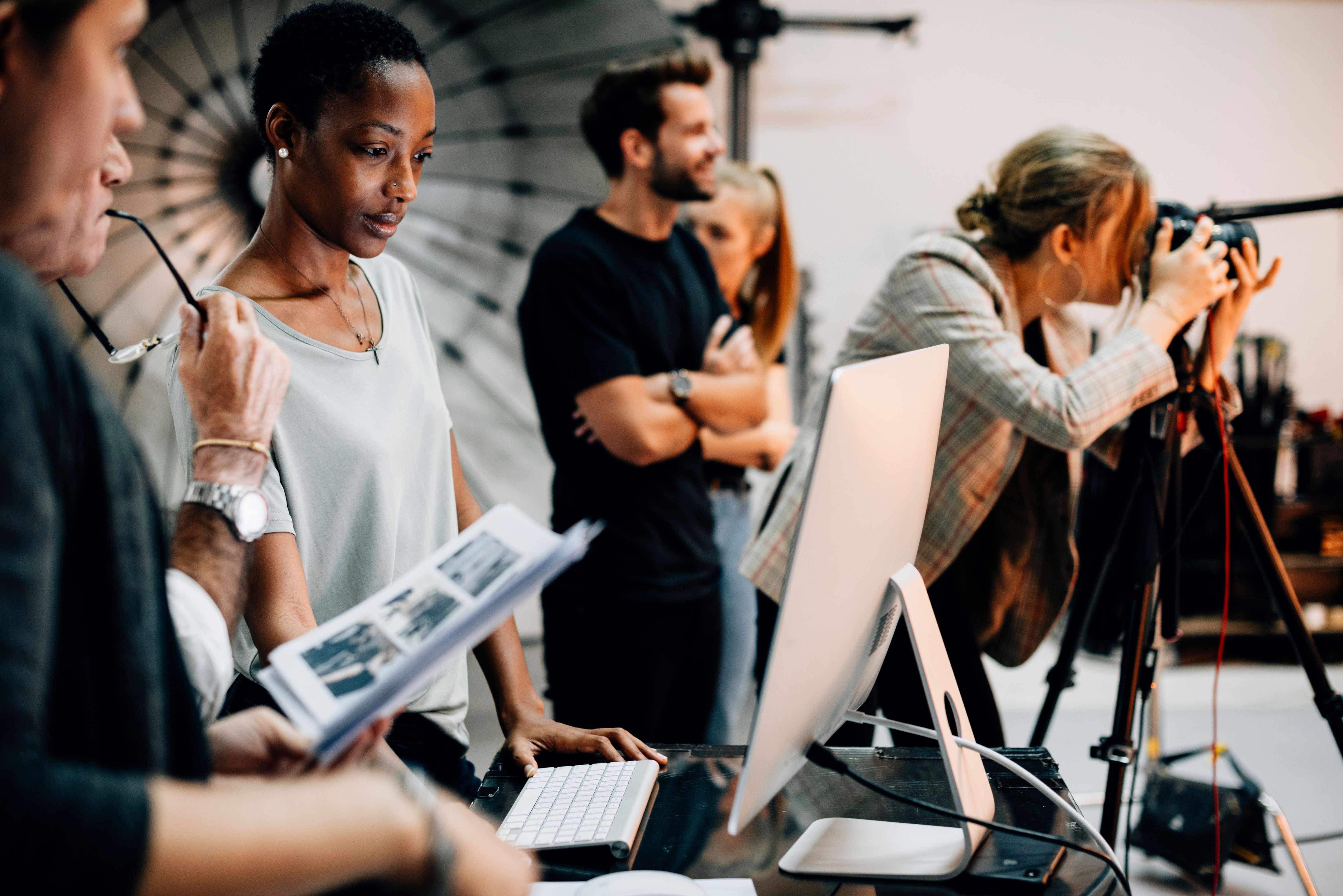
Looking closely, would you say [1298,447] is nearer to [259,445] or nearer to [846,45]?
[846,45]

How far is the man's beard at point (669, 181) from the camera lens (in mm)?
1766

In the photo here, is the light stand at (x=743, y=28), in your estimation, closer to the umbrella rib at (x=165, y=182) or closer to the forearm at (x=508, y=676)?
the umbrella rib at (x=165, y=182)

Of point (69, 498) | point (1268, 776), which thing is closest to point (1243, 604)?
point (1268, 776)

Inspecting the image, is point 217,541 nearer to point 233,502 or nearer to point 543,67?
point 233,502

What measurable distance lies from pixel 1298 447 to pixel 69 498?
390cm

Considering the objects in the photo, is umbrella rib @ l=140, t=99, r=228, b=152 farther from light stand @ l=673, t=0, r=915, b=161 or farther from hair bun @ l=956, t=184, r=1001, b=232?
hair bun @ l=956, t=184, r=1001, b=232

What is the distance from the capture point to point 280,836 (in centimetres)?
42

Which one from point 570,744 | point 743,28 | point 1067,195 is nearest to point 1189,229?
point 1067,195

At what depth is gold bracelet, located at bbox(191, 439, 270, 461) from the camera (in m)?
0.74

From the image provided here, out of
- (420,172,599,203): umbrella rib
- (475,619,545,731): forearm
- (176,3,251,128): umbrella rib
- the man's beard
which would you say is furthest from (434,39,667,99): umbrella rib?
(475,619,545,731): forearm

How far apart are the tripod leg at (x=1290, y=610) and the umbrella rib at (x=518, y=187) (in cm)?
207

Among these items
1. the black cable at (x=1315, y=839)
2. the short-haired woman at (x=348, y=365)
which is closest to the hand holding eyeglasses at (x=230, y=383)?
the short-haired woman at (x=348, y=365)

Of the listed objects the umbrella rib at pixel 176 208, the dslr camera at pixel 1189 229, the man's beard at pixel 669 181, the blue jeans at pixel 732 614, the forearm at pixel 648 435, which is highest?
the umbrella rib at pixel 176 208

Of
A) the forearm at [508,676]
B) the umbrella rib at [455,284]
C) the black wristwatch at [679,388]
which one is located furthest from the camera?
the umbrella rib at [455,284]
